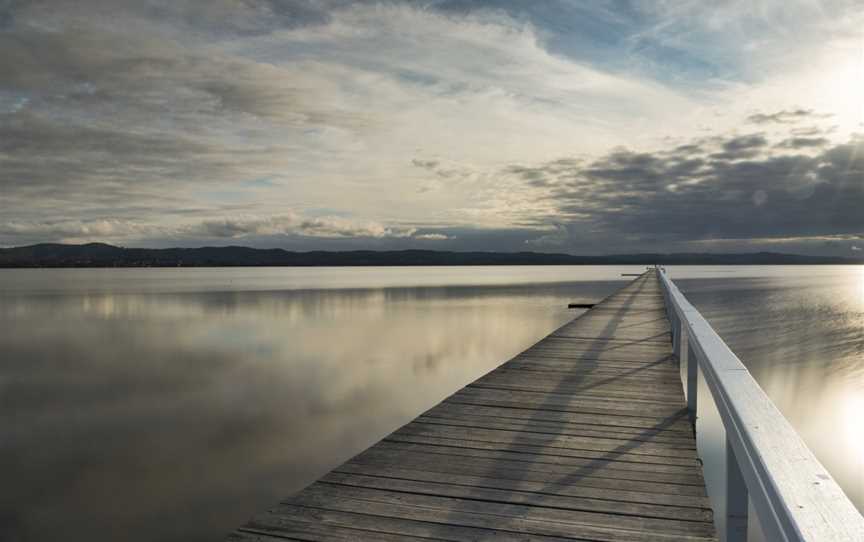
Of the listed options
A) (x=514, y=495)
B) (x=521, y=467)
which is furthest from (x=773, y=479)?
(x=521, y=467)

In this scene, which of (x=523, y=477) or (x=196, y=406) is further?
(x=196, y=406)

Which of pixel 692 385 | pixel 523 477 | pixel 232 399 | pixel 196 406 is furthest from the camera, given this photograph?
pixel 232 399

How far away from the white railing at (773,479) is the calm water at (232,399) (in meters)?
5.40

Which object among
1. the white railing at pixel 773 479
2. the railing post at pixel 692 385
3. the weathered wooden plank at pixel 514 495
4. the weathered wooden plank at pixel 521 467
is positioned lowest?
the weathered wooden plank at pixel 514 495

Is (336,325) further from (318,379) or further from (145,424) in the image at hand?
(145,424)

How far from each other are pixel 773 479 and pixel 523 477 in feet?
6.86

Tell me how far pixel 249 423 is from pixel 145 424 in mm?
1791

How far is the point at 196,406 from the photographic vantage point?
1139 cm

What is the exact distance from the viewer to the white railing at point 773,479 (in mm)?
1363

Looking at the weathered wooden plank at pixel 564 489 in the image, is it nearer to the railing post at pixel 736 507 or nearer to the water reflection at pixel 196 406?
the railing post at pixel 736 507

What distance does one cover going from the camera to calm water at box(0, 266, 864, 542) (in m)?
7.03

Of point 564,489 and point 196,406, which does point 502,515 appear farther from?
point 196,406

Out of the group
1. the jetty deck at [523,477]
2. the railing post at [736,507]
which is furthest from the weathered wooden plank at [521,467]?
the railing post at [736,507]

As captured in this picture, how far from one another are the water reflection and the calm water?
4 cm
